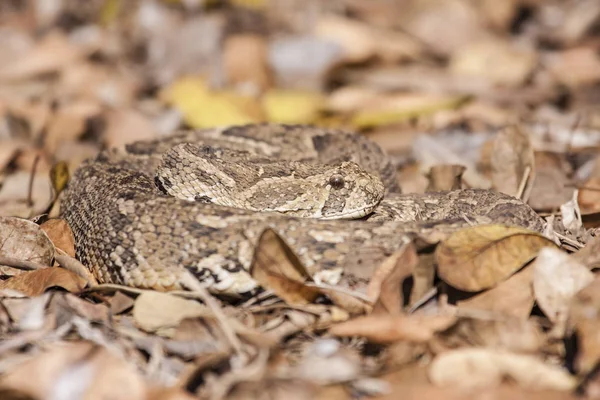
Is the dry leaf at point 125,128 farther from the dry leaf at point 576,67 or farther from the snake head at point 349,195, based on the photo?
the dry leaf at point 576,67

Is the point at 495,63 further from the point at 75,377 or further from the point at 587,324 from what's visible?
the point at 75,377

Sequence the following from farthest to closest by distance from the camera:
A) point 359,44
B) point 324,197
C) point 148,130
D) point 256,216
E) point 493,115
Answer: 1. point 359,44
2. point 493,115
3. point 148,130
4. point 324,197
5. point 256,216

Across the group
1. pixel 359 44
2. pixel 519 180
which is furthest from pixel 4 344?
pixel 359 44

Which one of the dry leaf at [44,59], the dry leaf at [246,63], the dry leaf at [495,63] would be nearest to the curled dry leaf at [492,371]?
the dry leaf at [246,63]

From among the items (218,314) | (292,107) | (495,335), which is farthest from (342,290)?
(292,107)

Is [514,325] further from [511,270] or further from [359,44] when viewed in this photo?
[359,44]

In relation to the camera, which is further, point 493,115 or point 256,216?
point 493,115

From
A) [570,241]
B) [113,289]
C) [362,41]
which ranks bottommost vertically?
[113,289]
